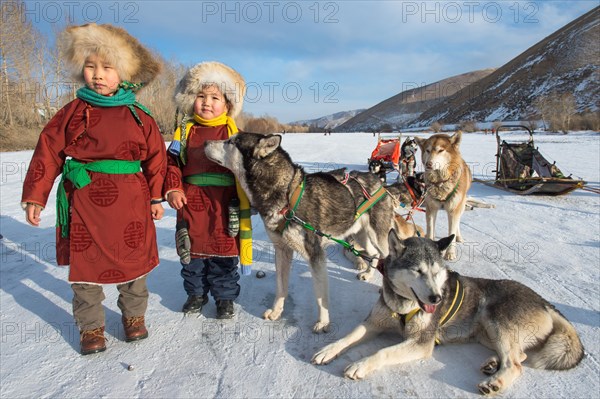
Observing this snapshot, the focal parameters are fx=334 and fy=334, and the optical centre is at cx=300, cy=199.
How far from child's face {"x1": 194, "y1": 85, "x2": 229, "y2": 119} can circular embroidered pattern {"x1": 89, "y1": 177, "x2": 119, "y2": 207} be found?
0.86 meters

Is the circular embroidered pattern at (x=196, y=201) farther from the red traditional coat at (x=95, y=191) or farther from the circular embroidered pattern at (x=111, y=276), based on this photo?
the circular embroidered pattern at (x=111, y=276)

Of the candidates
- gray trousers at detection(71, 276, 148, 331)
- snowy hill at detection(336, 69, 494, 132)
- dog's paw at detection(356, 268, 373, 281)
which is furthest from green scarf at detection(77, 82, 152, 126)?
snowy hill at detection(336, 69, 494, 132)

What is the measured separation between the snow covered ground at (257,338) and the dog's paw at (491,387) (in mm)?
58

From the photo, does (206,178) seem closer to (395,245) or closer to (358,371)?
(395,245)

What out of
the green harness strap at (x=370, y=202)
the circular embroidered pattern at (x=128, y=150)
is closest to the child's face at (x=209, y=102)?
the circular embroidered pattern at (x=128, y=150)

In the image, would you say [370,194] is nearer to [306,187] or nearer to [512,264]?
[306,187]

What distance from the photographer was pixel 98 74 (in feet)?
7.12

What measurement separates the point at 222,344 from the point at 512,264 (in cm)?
306

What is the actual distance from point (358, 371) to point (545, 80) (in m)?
73.8

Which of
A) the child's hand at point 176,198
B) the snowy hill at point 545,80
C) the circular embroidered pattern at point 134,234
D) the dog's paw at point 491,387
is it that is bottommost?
the dog's paw at point 491,387

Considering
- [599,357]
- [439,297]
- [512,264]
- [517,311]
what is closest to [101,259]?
[439,297]

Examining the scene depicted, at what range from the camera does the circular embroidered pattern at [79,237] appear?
2.15 meters

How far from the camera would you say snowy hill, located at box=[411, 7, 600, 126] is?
5053 centimetres

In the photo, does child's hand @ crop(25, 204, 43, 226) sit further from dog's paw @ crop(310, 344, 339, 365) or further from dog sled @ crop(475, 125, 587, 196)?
dog sled @ crop(475, 125, 587, 196)
